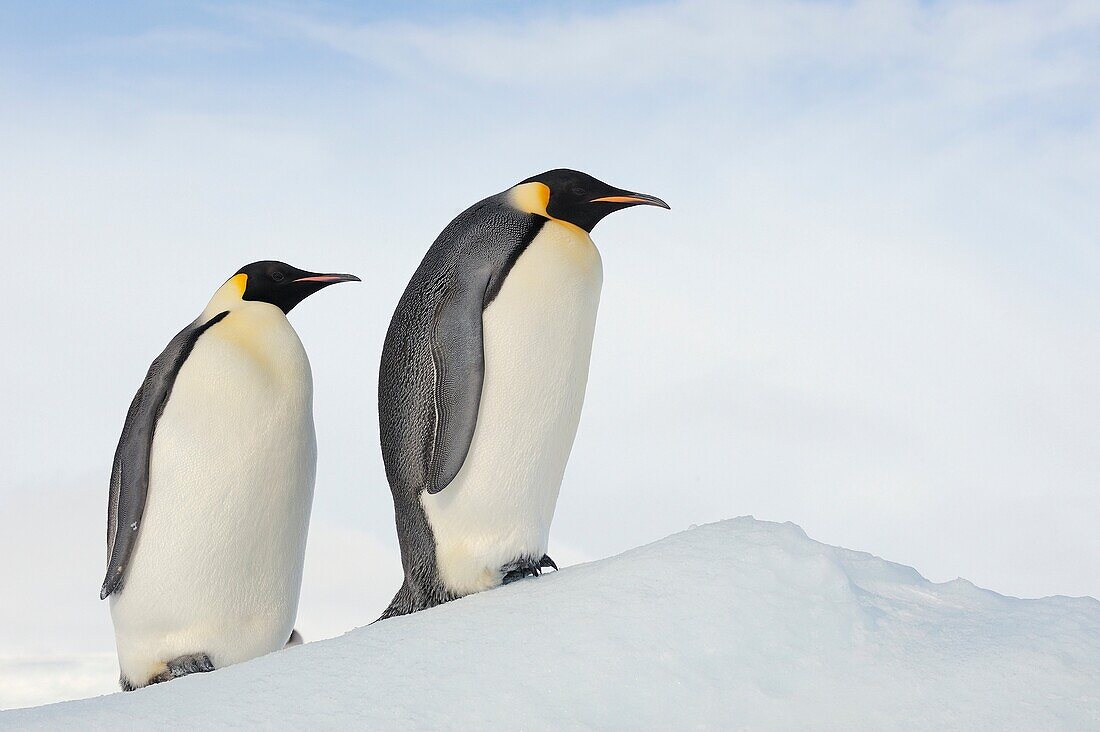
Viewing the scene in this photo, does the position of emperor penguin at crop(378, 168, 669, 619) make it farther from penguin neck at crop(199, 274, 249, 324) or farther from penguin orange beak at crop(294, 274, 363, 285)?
penguin neck at crop(199, 274, 249, 324)

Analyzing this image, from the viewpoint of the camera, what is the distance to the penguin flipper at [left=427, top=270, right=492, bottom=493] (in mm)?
3344

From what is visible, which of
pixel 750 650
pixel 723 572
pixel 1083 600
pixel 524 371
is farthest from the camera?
pixel 524 371

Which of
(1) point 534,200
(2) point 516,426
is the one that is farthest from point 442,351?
(1) point 534,200

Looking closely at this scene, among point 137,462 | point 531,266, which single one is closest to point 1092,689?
point 531,266

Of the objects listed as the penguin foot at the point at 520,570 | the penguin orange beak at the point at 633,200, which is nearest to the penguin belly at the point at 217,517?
the penguin foot at the point at 520,570

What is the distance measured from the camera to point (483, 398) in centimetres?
341

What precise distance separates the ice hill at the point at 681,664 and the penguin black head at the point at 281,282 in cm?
152

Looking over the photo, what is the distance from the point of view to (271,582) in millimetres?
3877

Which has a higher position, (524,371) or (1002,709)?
(524,371)

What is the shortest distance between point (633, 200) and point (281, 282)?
4.16 ft

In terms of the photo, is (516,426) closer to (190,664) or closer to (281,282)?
(281,282)

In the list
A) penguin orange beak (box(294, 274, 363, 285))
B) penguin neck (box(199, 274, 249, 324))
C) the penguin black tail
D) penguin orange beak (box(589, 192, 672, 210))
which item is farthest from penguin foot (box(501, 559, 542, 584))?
penguin neck (box(199, 274, 249, 324))

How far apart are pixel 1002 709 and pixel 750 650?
0.52 m

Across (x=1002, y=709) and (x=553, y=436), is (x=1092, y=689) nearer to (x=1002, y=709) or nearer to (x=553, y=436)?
(x=1002, y=709)
